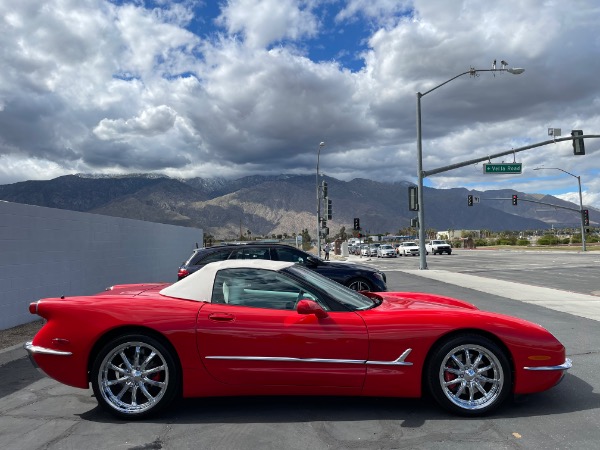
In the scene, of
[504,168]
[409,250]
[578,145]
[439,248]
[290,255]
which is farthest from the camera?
[409,250]

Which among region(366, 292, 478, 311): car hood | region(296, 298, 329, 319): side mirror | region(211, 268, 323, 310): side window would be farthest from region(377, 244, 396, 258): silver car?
region(296, 298, 329, 319): side mirror

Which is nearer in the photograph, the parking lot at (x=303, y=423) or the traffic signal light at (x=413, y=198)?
the parking lot at (x=303, y=423)

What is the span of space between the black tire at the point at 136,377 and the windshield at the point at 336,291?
1309mm

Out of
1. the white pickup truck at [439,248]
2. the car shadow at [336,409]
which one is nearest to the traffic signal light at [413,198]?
the car shadow at [336,409]

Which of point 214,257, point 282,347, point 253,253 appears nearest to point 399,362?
point 282,347

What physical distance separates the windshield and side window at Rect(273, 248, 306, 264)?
257 inches

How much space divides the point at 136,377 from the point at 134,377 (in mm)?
18

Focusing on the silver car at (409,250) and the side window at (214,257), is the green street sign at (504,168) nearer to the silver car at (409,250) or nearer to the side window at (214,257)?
the side window at (214,257)

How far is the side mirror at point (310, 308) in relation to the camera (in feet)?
14.1

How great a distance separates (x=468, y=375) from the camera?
438 centimetres

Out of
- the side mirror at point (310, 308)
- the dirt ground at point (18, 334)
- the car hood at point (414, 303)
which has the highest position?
the side mirror at point (310, 308)

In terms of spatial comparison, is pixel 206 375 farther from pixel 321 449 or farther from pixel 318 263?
pixel 318 263

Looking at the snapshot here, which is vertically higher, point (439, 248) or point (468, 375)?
point (439, 248)

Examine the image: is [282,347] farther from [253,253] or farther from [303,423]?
[253,253]
